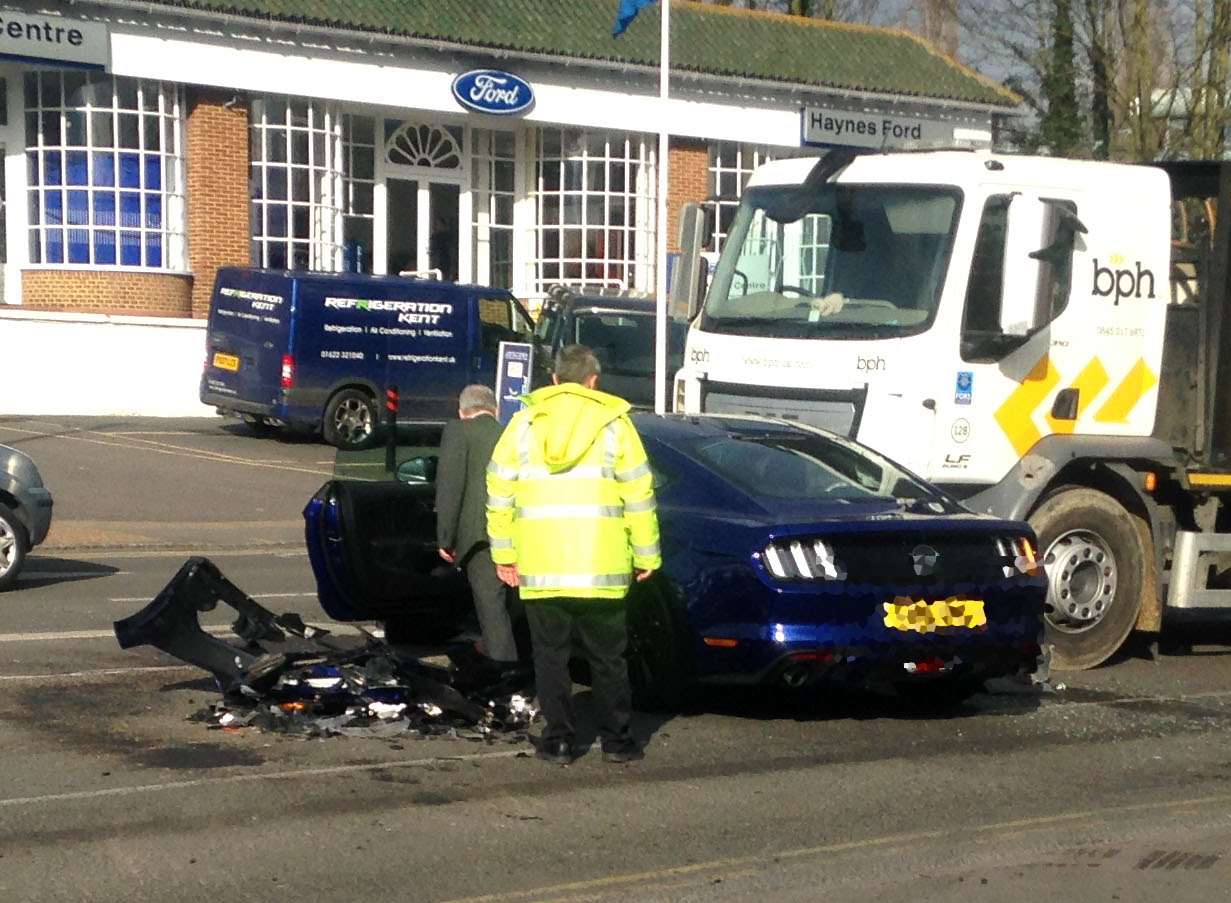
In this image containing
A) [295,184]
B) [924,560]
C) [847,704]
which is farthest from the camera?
[295,184]

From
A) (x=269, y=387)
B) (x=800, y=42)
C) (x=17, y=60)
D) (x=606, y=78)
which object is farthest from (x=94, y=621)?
(x=800, y=42)

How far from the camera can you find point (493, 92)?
33.3 m

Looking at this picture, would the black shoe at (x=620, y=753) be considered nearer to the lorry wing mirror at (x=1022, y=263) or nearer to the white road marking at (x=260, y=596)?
the lorry wing mirror at (x=1022, y=263)

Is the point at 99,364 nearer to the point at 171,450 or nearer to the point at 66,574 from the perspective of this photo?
the point at 171,450

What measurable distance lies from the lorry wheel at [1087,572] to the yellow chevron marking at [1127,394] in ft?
1.58

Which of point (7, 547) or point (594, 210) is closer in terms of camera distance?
point (7, 547)

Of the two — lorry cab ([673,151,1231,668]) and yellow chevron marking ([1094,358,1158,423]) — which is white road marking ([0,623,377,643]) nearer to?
lorry cab ([673,151,1231,668])

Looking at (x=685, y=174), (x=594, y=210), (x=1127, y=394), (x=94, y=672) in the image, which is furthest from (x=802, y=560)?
(x=685, y=174)

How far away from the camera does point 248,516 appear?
20906 millimetres

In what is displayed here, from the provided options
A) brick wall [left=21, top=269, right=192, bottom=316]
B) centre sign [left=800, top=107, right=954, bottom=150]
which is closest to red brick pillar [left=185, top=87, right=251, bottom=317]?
brick wall [left=21, top=269, right=192, bottom=316]

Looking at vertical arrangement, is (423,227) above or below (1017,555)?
above

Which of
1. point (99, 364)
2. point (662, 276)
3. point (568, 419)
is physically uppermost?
point (662, 276)

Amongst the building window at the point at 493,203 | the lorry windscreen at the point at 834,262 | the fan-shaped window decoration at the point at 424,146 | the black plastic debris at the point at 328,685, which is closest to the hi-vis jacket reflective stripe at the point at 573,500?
the black plastic debris at the point at 328,685

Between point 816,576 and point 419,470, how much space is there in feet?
9.64
